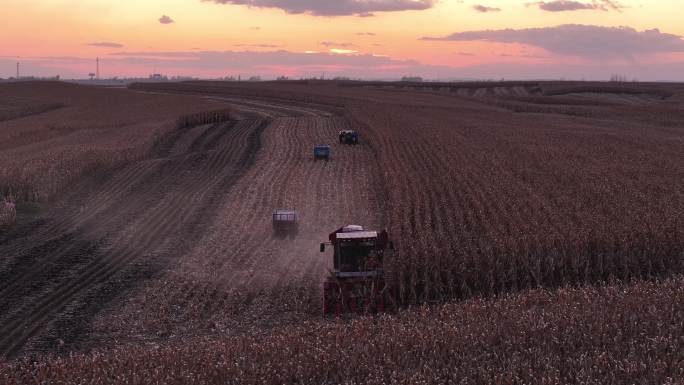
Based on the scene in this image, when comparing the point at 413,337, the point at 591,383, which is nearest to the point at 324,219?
the point at 413,337

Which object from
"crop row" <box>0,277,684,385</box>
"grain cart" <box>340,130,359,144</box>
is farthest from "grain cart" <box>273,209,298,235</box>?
"grain cart" <box>340,130,359,144</box>

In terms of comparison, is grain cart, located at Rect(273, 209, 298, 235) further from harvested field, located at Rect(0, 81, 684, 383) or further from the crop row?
the crop row

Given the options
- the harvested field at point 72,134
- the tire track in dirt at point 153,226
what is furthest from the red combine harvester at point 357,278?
the harvested field at point 72,134

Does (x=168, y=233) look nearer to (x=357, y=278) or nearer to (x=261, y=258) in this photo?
(x=261, y=258)

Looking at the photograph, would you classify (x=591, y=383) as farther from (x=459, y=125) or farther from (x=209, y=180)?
(x=459, y=125)

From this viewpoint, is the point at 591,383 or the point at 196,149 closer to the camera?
the point at 591,383

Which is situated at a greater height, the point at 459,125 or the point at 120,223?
the point at 459,125
